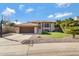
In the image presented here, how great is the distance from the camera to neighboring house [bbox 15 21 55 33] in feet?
11.5

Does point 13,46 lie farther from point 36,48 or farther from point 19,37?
point 36,48

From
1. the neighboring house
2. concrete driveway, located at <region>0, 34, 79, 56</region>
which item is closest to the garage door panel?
the neighboring house

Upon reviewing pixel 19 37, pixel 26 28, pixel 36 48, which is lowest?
pixel 36 48

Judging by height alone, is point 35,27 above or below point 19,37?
above

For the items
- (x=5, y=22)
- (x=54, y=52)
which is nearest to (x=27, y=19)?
(x=5, y=22)

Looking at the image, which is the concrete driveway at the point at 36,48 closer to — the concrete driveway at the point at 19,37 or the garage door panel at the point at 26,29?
the concrete driveway at the point at 19,37

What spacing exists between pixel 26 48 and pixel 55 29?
0.43 metres

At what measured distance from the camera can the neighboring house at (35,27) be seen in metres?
3.50

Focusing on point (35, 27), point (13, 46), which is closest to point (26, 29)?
point (35, 27)

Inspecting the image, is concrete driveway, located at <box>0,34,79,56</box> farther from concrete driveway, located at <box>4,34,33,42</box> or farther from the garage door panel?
the garage door panel

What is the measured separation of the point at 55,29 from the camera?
3504 millimetres

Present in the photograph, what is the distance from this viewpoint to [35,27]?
354cm

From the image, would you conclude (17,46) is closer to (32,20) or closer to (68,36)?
(32,20)

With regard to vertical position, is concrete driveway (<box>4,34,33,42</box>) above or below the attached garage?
below
